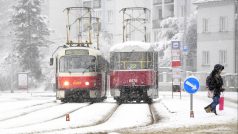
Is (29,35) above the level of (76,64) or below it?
above

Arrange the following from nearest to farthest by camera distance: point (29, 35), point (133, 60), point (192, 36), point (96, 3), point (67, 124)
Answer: point (67, 124) < point (133, 60) < point (29, 35) < point (192, 36) < point (96, 3)

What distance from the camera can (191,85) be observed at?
19.9m

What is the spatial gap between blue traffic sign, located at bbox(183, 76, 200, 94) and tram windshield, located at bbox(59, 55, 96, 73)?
13144 mm

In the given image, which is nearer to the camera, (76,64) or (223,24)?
(76,64)

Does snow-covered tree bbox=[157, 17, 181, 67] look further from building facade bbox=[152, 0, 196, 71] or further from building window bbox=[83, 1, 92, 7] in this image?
building window bbox=[83, 1, 92, 7]

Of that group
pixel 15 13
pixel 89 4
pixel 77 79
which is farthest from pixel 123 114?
pixel 89 4

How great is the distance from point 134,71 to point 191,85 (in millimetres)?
10922

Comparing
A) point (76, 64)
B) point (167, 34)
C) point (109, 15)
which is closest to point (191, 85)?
point (76, 64)

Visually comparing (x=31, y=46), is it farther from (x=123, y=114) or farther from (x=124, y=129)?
(x=124, y=129)

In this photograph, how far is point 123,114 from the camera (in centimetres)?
2191

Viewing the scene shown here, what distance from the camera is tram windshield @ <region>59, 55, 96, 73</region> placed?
32.5 meters

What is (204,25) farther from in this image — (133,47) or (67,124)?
(67,124)

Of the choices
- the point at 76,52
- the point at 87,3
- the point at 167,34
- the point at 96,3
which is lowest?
the point at 76,52

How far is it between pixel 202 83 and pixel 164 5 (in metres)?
23.6
